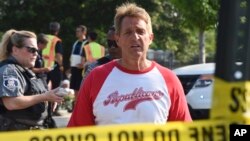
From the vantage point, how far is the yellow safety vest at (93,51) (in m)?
10.4

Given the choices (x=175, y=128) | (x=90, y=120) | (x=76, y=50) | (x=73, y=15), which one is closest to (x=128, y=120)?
(x=90, y=120)

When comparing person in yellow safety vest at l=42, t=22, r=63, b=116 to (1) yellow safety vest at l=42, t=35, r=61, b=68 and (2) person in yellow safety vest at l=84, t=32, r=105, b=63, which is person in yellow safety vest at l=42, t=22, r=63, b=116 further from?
(2) person in yellow safety vest at l=84, t=32, r=105, b=63

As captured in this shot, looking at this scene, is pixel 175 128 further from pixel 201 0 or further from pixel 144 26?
pixel 201 0

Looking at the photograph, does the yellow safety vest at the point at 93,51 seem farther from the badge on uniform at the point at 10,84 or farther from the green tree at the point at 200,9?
the badge on uniform at the point at 10,84

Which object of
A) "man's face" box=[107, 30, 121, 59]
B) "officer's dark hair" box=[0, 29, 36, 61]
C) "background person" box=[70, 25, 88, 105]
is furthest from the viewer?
"background person" box=[70, 25, 88, 105]

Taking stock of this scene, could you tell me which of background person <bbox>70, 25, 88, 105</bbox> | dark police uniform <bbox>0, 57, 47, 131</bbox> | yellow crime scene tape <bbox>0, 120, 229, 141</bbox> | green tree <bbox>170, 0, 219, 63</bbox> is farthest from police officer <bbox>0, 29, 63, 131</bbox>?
background person <bbox>70, 25, 88, 105</bbox>

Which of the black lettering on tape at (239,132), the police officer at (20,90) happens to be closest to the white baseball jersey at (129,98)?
the police officer at (20,90)

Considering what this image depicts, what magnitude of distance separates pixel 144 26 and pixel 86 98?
53cm

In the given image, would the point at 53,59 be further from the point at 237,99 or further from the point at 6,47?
the point at 237,99

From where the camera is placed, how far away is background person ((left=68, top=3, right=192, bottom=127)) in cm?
321

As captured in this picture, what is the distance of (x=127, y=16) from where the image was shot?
3.44 m

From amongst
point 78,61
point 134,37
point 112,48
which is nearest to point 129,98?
point 134,37

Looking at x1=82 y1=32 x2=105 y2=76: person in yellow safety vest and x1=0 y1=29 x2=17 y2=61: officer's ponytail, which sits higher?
x1=0 y1=29 x2=17 y2=61: officer's ponytail

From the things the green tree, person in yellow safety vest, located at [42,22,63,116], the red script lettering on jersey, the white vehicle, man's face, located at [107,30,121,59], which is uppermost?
the green tree
